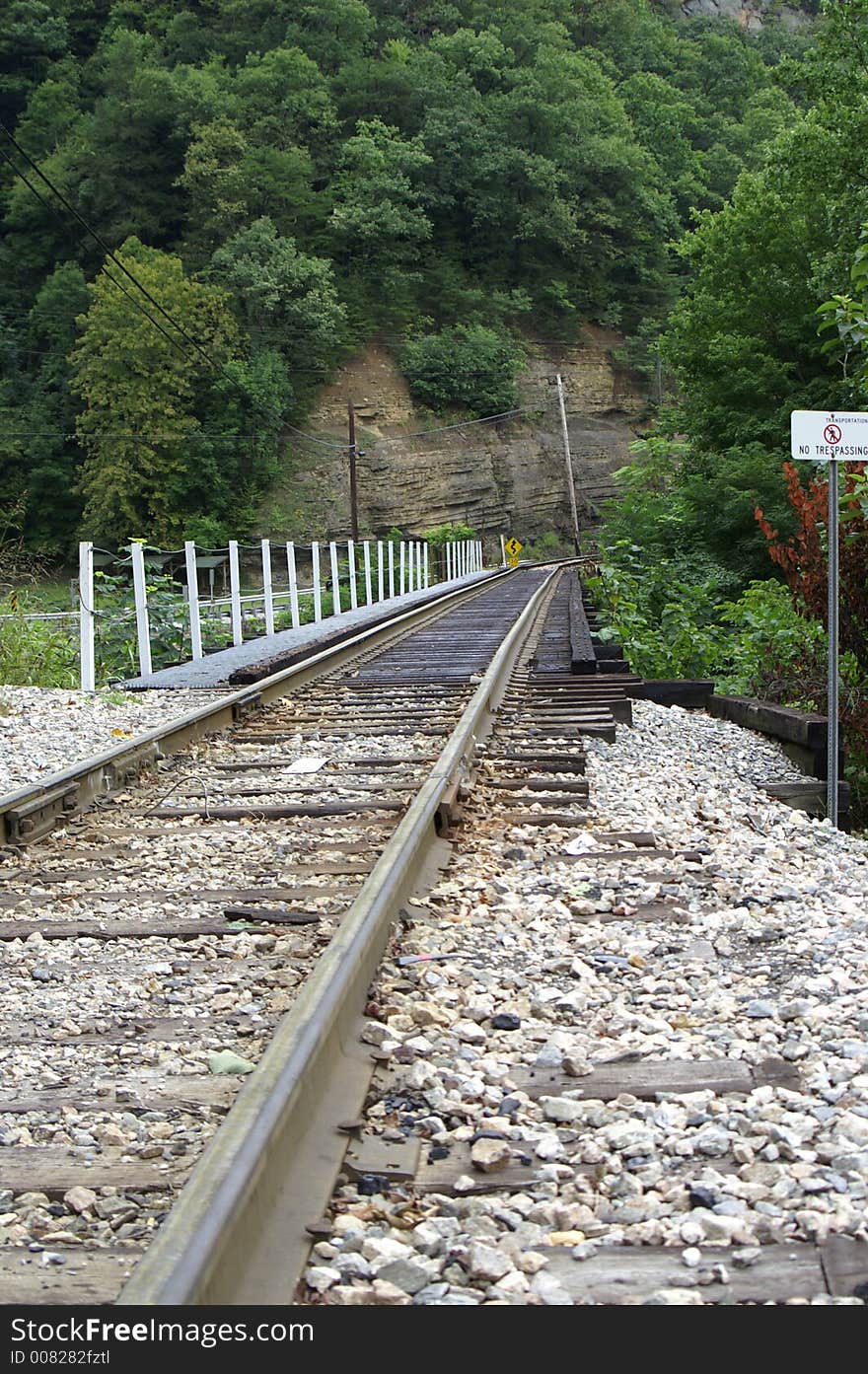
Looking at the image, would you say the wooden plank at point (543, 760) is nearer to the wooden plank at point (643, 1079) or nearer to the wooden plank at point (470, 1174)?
the wooden plank at point (643, 1079)

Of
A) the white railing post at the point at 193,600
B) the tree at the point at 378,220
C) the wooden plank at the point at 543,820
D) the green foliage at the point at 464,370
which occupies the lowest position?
the wooden plank at the point at 543,820

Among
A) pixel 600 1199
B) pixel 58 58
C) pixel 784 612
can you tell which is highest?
pixel 58 58

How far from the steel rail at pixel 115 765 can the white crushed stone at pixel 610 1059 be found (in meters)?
1.82

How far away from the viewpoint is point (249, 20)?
75.2 m

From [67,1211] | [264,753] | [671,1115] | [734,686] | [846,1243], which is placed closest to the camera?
[846,1243]

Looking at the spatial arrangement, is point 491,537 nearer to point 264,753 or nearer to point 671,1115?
point 264,753

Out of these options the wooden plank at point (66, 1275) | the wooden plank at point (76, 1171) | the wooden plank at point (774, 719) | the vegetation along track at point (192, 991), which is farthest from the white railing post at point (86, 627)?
the wooden plank at point (66, 1275)

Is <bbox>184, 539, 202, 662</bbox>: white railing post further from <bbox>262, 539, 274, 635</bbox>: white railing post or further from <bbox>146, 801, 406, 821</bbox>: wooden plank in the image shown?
<bbox>146, 801, 406, 821</bbox>: wooden plank

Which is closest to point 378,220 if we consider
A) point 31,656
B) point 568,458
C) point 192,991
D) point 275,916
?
point 568,458

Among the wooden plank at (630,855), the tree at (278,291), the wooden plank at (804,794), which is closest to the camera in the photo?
the wooden plank at (630,855)

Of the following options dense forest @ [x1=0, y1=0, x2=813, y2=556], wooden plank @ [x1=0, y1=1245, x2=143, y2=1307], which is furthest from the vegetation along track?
dense forest @ [x1=0, y1=0, x2=813, y2=556]

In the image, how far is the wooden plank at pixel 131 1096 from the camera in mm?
2551

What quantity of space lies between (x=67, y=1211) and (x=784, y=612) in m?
10.4

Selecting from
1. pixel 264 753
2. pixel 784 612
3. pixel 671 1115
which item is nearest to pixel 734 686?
pixel 784 612
